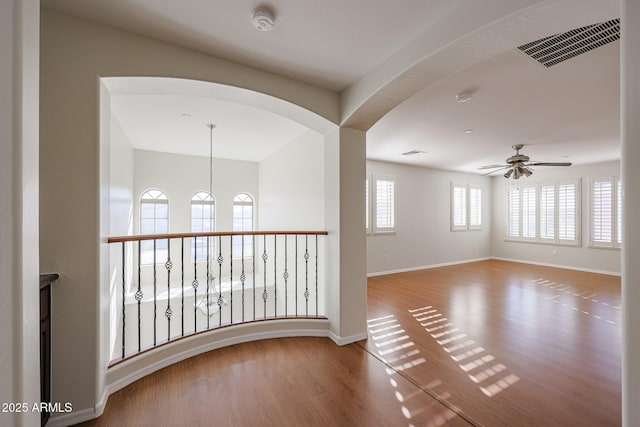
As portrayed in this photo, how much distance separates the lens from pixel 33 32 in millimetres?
928

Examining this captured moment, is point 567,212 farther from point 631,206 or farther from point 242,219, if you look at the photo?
point 242,219

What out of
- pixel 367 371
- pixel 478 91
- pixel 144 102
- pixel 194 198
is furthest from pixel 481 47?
pixel 194 198

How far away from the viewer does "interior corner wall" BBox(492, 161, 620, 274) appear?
5961mm

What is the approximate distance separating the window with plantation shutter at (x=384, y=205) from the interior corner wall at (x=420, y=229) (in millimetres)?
129

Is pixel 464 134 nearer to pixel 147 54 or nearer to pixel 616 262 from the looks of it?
pixel 147 54

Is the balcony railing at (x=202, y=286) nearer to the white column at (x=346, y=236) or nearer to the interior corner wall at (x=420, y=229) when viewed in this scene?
the white column at (x=346, y=236)

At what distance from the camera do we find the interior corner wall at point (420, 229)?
6.14 m

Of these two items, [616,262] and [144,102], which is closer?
[144,102]

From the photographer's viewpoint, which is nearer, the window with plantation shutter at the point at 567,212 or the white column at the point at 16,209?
the white column at the point at 16,209

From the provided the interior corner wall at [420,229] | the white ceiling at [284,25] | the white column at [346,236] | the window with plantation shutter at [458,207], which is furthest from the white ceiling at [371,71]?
the window with plantation shutter at [458,207]

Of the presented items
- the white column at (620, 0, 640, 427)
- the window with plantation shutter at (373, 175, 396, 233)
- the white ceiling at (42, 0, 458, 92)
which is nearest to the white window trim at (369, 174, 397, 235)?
the window with plantation shutter at (373, 175, 396, 233)

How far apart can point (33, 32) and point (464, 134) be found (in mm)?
4611

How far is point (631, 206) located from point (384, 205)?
5.19 metres

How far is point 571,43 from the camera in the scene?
1.87 meters
